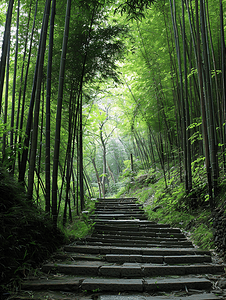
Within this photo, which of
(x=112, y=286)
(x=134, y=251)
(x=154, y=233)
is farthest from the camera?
(x=154, y=233)

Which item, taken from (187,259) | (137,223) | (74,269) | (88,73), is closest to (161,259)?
(187,259)

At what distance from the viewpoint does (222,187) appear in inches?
114

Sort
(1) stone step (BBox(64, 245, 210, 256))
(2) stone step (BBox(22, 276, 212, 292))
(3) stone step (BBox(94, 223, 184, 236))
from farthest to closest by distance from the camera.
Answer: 1. (3) stone step (BBox(94, 223, 184, 236))
2. (1) stone step (BBox(64, 245, 210, 256))
3. (2) stone step (BBox(22, 276, 212, 292))

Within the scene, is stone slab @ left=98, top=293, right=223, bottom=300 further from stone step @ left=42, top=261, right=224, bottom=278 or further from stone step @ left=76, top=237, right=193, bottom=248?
stone step @ left=76, top=237, right=193, bottom=248

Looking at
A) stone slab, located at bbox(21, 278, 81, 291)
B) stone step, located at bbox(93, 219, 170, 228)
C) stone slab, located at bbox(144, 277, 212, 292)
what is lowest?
stone step, located at bbox(93, 219, 170, 228)

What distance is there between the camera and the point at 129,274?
6.28 ft

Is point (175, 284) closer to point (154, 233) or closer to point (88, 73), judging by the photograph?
point (154, 233)

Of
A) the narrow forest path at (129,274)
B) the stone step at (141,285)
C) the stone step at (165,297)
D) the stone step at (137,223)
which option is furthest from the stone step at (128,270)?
the stone step at (137,223)

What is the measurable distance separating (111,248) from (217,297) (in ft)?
4.20

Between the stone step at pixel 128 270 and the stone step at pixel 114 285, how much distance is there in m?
0.16

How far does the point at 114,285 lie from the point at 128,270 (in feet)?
0.98

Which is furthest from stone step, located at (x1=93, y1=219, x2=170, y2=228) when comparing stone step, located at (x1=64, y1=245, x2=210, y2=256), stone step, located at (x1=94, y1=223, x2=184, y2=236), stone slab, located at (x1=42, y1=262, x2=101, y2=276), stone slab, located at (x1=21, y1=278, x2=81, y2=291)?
stone slab, located at (x1=21, y1=278, x2=81, y2=291)

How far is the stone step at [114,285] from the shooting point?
1634 mm

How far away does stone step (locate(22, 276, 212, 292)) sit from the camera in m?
1.63
